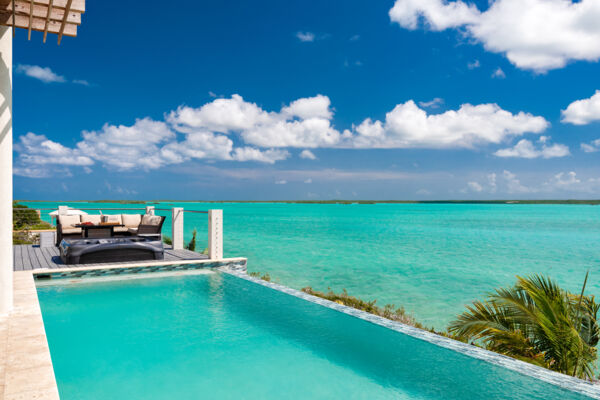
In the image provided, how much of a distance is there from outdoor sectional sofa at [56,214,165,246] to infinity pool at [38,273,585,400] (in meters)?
3.63

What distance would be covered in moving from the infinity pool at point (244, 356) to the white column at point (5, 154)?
37.1 inches

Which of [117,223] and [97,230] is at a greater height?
[117,223]

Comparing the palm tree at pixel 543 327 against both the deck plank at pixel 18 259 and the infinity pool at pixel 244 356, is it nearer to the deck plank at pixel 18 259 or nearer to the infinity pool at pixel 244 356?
the infinity pool at pixel 244 356

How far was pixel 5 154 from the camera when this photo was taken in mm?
3545

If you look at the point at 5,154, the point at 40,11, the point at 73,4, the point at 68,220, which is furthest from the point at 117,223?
the point at 73,4

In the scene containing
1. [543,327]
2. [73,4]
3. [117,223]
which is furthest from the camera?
[117,223]

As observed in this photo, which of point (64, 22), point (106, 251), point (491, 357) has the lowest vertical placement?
point (491, 357)

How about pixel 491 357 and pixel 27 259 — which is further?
pixel 27 259

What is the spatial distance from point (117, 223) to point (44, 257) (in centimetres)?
191

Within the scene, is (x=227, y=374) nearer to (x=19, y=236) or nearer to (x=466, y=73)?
(x=19, y=236)

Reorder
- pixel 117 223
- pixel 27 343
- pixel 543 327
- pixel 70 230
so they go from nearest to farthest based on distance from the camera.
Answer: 1. pixel 27 343
2. pixel 543 327
3. pixel 70 230
4. pixel 117 223

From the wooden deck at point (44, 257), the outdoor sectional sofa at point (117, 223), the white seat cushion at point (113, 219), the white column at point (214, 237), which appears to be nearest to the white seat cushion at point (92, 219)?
the outdoor sectional sofa at point (117, 223)

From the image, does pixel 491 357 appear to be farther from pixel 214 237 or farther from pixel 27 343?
pixel 214 237

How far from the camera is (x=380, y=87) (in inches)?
1494
